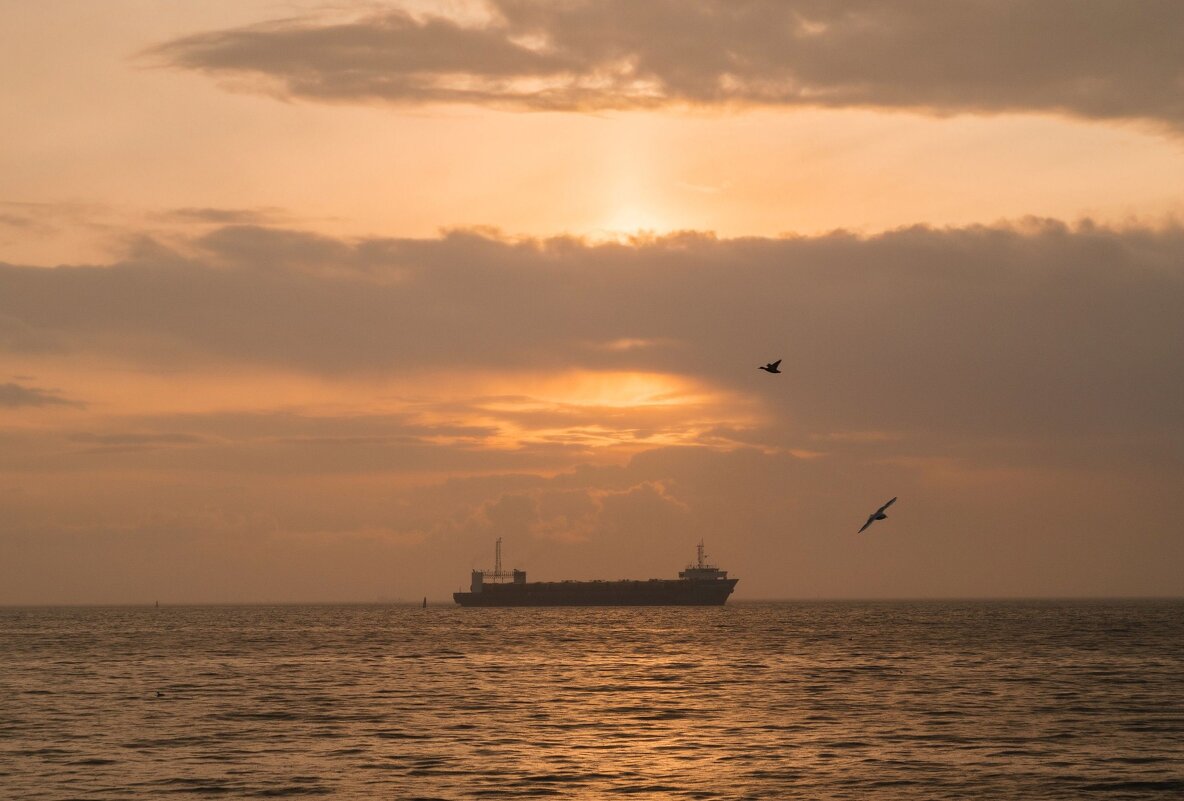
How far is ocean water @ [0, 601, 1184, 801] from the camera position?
1843 inches

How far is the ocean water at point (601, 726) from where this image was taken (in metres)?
46.8

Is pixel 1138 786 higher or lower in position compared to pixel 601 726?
higher

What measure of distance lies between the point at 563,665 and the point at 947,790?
62.9 metres

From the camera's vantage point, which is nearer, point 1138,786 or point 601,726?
point 1138,786

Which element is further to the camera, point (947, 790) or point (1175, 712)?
point (1175, 712)

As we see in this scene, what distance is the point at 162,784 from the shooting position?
46.9m

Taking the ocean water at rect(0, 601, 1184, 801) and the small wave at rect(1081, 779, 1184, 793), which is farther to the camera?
the ocean water at rect(0, 601, 1184, 801)

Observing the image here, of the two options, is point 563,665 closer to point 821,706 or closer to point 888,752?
point 821,706

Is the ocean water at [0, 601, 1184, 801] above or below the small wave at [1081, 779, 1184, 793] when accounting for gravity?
below

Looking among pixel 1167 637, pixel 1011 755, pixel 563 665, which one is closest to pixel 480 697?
pixel 563 665

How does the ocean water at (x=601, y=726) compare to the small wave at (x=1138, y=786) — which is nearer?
the small wave at (x=1138, y=786)

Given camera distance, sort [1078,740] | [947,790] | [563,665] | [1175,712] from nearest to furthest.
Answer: [947,790] → [1078,740] → [1175,712] → [563,665]

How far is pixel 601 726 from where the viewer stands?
62562 mm

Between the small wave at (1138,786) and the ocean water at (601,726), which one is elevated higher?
the small wave at (1138,786)
